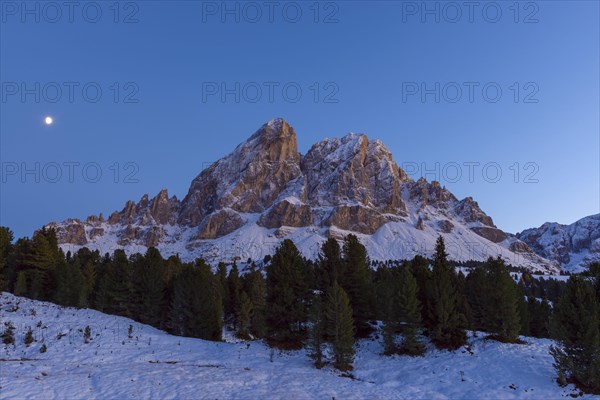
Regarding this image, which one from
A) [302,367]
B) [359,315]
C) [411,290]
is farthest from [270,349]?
[411,290]

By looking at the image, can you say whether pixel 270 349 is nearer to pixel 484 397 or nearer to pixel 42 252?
pixel 484 397

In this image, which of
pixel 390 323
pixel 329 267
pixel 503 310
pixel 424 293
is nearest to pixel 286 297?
pixel 329 267

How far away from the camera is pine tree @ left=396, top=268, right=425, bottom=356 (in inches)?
1366

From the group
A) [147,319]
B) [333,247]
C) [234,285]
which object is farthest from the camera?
[234,285]

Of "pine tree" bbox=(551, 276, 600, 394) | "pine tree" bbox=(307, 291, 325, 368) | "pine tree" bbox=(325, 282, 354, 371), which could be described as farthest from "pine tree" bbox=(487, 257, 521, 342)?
"pine tree" bbox=(307, 291, 325, 368)

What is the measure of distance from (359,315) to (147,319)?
30404 millimetres

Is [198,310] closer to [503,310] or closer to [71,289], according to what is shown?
[71,289]

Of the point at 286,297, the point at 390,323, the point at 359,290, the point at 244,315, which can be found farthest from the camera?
the point at 244,315

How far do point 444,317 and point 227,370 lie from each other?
20.1 meters

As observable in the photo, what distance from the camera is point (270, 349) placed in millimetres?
37375

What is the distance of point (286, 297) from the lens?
1570 inches

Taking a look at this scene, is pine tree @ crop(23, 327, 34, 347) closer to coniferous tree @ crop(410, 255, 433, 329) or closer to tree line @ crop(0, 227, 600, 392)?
tree line @ crop(0, 227, 600, 392)

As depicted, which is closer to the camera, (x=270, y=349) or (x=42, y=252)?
(x=270, y=349)

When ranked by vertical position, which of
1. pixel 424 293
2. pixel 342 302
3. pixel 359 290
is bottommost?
pixel 424 293
